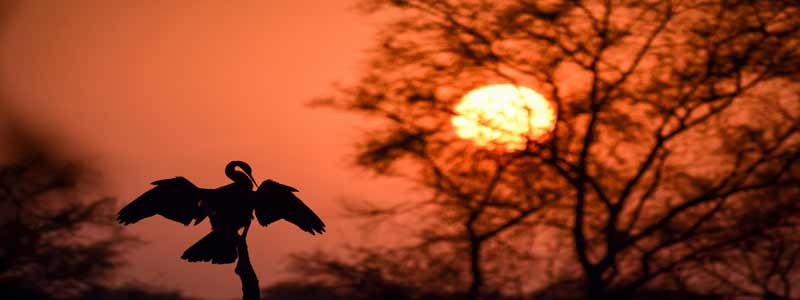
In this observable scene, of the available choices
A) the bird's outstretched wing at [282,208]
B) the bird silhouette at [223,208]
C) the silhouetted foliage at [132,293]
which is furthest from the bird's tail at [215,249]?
the silhouetted foliage at [132,293]

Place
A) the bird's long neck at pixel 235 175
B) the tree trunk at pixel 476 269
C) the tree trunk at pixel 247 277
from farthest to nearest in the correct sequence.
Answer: the tree trunk at pixel 476 269 < the bird's long neck at pixel 235 175 < the tree trunk at pixel 247 277

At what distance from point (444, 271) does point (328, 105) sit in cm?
290

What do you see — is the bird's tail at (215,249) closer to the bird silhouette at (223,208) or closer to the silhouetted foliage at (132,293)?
the bird silhouette at (223,208)

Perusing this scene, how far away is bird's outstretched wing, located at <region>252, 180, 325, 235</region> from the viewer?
7.48 metres

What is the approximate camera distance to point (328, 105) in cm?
1427

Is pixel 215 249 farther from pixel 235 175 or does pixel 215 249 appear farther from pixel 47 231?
pixel 47 231

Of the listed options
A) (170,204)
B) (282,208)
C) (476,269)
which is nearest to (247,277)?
(282,208)

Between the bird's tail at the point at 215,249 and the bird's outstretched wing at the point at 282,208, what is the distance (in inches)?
14.2

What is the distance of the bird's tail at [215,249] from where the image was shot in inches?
279

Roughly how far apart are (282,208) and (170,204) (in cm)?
86

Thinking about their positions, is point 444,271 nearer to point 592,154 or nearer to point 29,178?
point 592,154

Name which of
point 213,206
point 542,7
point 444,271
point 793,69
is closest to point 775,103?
point 793,69

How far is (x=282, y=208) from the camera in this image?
7586 millimetres

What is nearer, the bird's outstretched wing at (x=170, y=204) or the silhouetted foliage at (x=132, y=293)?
the bird's outstretched wing at (x=170, y=204)
